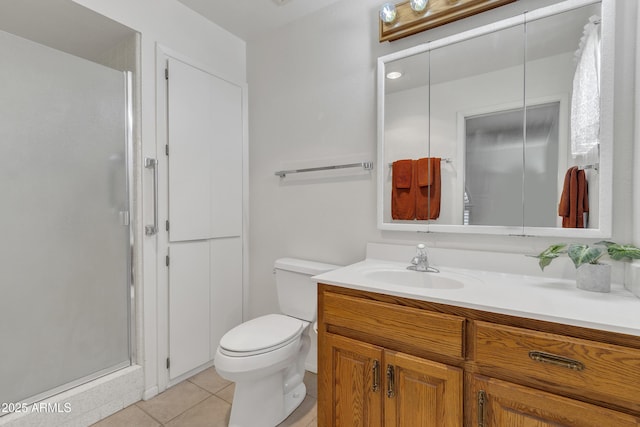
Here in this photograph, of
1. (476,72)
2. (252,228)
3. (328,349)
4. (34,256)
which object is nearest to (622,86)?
(476,72)

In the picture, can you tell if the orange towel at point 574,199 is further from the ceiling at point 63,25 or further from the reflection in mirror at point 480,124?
the ceiling at point 63,25

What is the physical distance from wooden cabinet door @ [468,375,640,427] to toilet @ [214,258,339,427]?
873mm

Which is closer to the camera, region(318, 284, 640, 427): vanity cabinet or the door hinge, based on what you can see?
region(318, 284, 640, 427): vanity cabinet

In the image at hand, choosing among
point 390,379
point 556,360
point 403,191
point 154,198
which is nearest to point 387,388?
point 390,379

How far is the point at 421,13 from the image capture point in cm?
152

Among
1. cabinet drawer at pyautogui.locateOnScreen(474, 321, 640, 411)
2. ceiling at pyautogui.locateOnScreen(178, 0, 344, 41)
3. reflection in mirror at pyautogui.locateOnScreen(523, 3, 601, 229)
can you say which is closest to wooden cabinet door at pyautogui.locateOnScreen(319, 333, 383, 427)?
cabinet drawer at pyautogui.locateOnScreen(474, 321, 640, 411)

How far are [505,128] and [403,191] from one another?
1.77 feet

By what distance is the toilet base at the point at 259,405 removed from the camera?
1.46 meters

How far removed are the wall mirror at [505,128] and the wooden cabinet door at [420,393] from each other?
2.27 ft

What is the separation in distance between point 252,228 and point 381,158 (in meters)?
1.16

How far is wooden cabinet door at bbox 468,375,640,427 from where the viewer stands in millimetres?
791

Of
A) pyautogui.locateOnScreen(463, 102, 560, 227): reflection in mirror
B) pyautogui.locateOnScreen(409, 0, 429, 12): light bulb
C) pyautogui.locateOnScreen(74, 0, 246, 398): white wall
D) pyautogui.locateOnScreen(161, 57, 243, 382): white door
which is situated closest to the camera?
pyautogui.locateOnScreen(463, 102, 560, 227): reflection in mirror

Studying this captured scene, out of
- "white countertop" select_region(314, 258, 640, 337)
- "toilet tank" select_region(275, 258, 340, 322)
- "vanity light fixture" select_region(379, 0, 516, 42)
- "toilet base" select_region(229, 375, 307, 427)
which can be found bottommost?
"toilet base" select_region(229, 375, 307, 427)

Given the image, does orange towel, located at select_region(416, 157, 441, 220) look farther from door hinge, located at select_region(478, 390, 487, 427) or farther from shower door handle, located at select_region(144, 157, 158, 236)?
shower door handle, located at select_region(144, 157, 158, 236)
